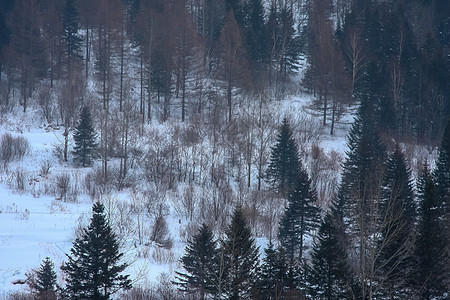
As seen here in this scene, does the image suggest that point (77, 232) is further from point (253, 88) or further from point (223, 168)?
point (253, 88)

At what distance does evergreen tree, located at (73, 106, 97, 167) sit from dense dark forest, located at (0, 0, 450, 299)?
13 cm

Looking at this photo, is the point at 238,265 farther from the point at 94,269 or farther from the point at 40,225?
the point at 40,225

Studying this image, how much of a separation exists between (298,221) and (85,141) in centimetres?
1764

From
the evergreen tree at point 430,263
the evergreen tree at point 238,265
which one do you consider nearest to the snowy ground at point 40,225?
the evergreen tree at point 238,265

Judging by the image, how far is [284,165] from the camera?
34.1m

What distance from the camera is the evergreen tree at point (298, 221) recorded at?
2597 cm

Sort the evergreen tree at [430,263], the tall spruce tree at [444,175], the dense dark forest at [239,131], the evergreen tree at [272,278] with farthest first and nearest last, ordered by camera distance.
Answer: the tall spruce tree at [444,175]
the dense dark forest at [239,131]
the evergreen tree at [430,263]
the evergreen tree at [272,278]

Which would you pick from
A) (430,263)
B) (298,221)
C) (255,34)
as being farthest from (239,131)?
(430,263)

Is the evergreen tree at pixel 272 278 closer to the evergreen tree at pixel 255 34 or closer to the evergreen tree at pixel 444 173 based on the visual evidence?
the evergreen tree at pixel 444 173

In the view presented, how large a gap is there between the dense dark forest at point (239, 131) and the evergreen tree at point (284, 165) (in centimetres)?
16

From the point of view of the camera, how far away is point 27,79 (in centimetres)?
4512

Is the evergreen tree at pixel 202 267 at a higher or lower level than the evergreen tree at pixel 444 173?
lower

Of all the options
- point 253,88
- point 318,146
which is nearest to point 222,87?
point 253,88

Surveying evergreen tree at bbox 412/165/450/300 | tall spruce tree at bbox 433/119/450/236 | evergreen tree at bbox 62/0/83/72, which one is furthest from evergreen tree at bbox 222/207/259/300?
evergreen tree at bbox 62/0/83/72
